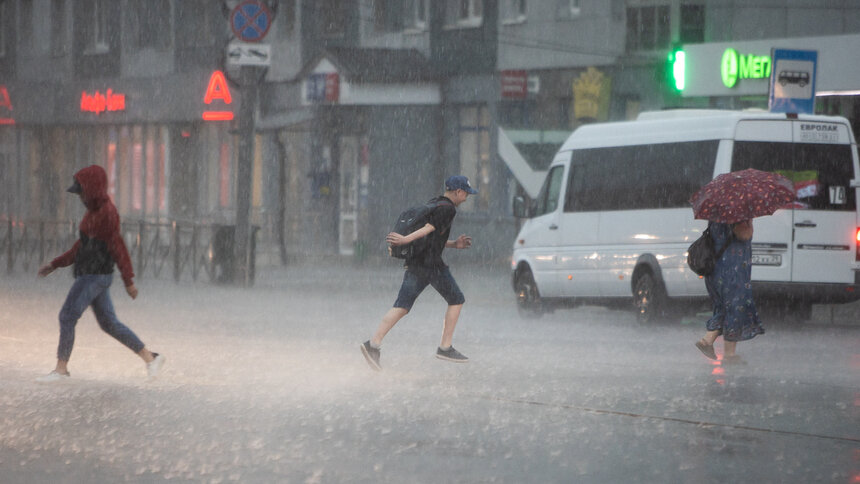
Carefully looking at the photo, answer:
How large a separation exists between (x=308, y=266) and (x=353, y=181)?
5166 millimetres

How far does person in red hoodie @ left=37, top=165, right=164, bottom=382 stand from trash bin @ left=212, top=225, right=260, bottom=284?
12.3 metres

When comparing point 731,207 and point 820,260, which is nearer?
point 731,207

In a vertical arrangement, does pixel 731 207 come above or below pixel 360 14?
below

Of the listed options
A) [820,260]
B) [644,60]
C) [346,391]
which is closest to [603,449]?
[346,391]

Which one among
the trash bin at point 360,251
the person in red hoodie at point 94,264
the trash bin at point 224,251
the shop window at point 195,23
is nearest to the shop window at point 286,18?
the shop window at point 195,23

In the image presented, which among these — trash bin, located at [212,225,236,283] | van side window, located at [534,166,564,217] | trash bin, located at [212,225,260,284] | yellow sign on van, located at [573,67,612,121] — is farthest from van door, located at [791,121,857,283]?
yellow sign on van, located at [573,67,612,121]

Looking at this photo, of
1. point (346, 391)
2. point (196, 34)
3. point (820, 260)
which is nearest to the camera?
point (346, 391)

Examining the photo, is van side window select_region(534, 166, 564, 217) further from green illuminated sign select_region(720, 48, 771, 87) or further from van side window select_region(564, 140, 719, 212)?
green illuminated sign select_region(720, 48, 771, 87)

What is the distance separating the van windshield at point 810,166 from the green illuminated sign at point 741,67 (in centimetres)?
902

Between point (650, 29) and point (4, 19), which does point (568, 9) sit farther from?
point (4, 19)

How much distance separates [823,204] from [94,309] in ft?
26.5

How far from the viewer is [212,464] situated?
7637 millimetres

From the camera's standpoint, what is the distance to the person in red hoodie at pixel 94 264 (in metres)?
Answer: 10.9

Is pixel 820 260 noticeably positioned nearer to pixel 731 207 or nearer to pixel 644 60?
pixel 731 207
